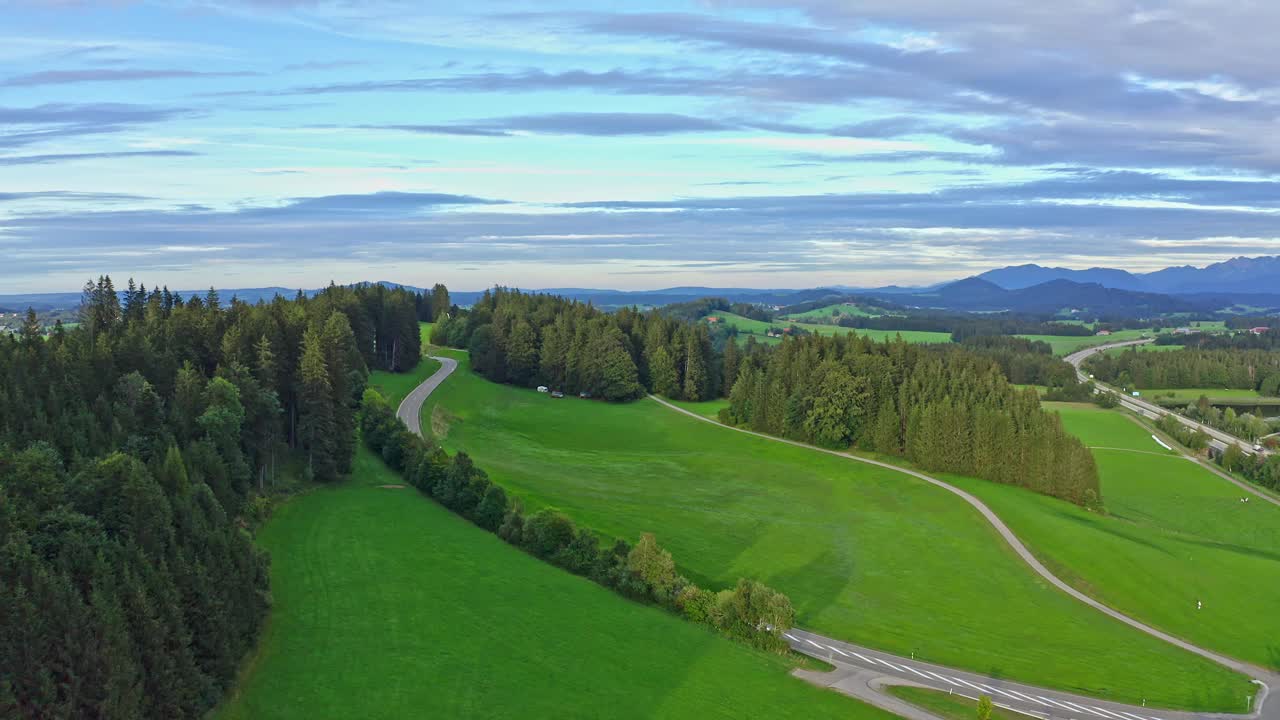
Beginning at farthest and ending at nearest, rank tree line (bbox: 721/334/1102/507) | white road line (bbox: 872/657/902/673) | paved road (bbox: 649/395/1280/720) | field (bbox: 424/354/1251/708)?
tree line (bbox: 721/334/1102/507)
field (bbox: 424/354/1251/708)
white road line (bbox: 872/657/902/673)
paved road (bbox: 649/395/1280/720)

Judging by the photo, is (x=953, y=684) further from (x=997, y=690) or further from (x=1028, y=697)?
(x=1028, y=697)

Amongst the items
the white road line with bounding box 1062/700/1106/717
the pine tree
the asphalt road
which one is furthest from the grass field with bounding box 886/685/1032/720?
the pine tree

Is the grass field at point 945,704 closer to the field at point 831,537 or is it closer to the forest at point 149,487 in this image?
the field at point 831,537

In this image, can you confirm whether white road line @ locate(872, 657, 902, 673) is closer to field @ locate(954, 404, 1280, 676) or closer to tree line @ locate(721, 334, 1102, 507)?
field @ locate(954, 404, 1280, 676)

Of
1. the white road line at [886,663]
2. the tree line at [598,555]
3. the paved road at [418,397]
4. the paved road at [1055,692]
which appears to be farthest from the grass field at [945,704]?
the paved road at [418,397]

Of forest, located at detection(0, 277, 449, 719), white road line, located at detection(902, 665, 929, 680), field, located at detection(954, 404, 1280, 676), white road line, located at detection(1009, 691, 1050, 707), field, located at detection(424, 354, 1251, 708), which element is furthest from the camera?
field, located at detection(954, 404, 1280, 676)

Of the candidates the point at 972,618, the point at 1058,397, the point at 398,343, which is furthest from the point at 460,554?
the point at 1058,397

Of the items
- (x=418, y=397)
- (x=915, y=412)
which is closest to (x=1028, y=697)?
(x=915, y=412)
